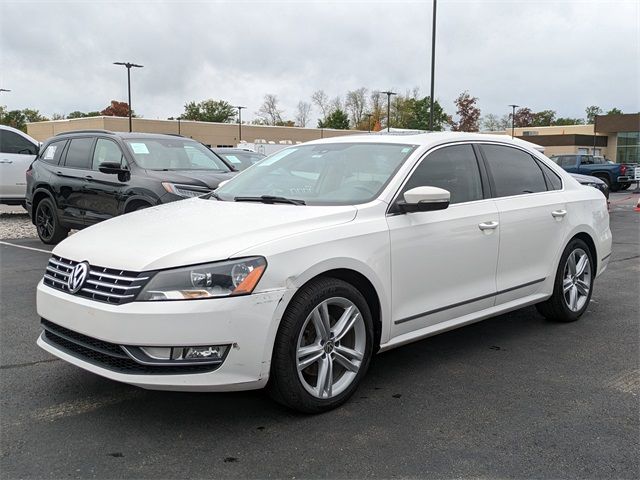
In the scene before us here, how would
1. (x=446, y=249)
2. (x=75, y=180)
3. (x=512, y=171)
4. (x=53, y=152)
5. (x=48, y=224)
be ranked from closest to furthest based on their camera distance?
(x=446, y=249)
(x=512, y=171)
(x=75, y=180)
(x=53, y=152)
(x=48, y=224)

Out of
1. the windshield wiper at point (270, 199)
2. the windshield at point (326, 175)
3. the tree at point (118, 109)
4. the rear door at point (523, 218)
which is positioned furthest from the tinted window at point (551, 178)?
the tree at point (118, 109)

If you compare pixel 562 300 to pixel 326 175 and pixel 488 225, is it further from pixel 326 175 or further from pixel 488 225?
pixel 326 175

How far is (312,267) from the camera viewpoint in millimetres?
3393

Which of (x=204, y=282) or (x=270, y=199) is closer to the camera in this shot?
(x=204, y=282)

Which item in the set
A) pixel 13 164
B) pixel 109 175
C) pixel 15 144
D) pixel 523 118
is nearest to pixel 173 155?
pixel 109 175

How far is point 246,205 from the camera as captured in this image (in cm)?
415

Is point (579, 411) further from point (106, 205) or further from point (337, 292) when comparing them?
point (106, 205)

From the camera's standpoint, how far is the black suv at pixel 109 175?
8008 mm

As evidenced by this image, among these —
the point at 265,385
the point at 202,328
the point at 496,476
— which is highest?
the point at 202,328

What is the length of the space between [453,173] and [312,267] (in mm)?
1687

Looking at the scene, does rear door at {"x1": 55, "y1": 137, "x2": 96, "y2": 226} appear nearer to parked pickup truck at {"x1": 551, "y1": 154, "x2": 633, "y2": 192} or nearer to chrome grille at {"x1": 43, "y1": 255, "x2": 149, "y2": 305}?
chrome grille at {"x1": 43, "y1": 255, "x2": 149, "y2": 305}

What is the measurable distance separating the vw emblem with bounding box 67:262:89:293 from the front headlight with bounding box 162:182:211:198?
439 cm

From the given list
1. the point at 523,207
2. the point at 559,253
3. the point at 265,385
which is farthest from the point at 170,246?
the point at 559,253

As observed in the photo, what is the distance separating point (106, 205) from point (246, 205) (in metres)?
5.06
